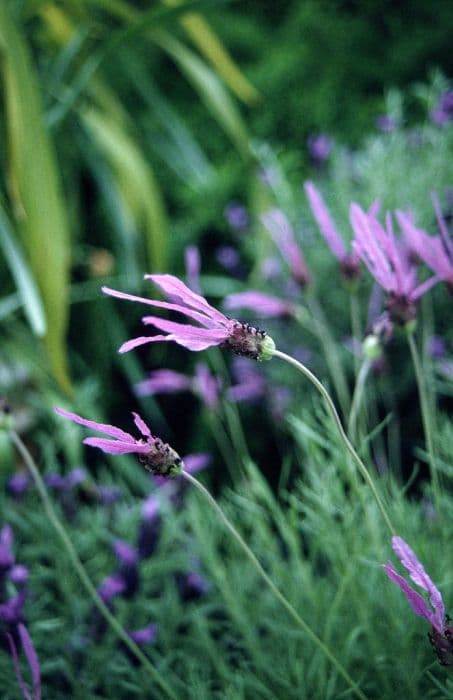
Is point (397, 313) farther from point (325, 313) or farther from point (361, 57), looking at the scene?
point (361, 57)

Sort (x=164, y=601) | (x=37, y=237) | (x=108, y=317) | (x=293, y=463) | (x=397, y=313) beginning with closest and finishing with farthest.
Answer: (x=397, y=313) < (x=164, y=601) < (x=37, y=237) < (x=293, y=463) < (x=108, y=317)

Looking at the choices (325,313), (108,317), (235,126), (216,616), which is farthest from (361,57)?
(216,616)

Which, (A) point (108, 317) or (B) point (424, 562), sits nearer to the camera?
(B) point (424, 562)

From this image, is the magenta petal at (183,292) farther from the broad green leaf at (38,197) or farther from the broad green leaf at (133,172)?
the broad green leaf at (133,172)

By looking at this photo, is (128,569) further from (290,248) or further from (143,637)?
(290,248)

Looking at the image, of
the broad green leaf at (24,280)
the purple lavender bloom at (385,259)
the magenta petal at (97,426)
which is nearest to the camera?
the magenta petal at (97,426)

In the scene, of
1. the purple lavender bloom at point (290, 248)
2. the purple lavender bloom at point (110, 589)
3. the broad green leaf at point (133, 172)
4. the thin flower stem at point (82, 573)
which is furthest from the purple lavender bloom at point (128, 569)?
the broad green leaf at point (133, 172)
